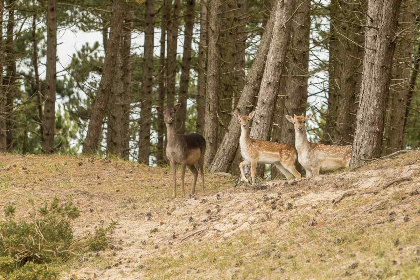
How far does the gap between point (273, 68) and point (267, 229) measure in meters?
6.93

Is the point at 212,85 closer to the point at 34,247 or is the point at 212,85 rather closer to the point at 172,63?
the point at 172,63

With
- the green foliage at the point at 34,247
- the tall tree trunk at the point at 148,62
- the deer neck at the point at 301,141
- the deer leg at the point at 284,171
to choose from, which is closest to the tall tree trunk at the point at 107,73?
the tall tree trunk at the point at 148,62

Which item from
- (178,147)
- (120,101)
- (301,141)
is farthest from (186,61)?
(178,147)

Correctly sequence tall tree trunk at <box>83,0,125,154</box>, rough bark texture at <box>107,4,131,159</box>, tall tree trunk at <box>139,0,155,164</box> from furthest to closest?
tall tree trunk at <box>139,0,155,164</box>, rough bark texture at <box>107,4,131,159</box>, tall tree trunk at <box>83,0,125,154</box>

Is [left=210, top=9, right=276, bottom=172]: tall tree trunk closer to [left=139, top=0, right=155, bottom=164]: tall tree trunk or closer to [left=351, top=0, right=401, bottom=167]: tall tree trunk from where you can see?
[left=351, top=0, right=401, bottom=167]: tall tree trunk

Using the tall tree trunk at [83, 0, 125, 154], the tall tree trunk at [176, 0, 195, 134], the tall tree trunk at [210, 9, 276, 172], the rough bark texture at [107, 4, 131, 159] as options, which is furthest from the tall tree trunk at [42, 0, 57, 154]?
the tall tree trunk at [210, 9, 276, 172]

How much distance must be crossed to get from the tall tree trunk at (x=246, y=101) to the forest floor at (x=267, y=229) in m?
4.98

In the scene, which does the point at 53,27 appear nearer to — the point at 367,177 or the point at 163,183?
the point at 163,183

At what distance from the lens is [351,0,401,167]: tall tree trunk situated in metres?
13.2

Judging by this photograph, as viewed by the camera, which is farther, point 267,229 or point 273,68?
point 273,68

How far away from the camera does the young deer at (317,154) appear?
1471cm

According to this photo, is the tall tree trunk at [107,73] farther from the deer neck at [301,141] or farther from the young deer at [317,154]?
the deer neck at [301,141]

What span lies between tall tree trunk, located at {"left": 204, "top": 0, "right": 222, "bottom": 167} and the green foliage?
9.84 metres

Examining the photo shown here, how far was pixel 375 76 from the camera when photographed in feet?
43.9
